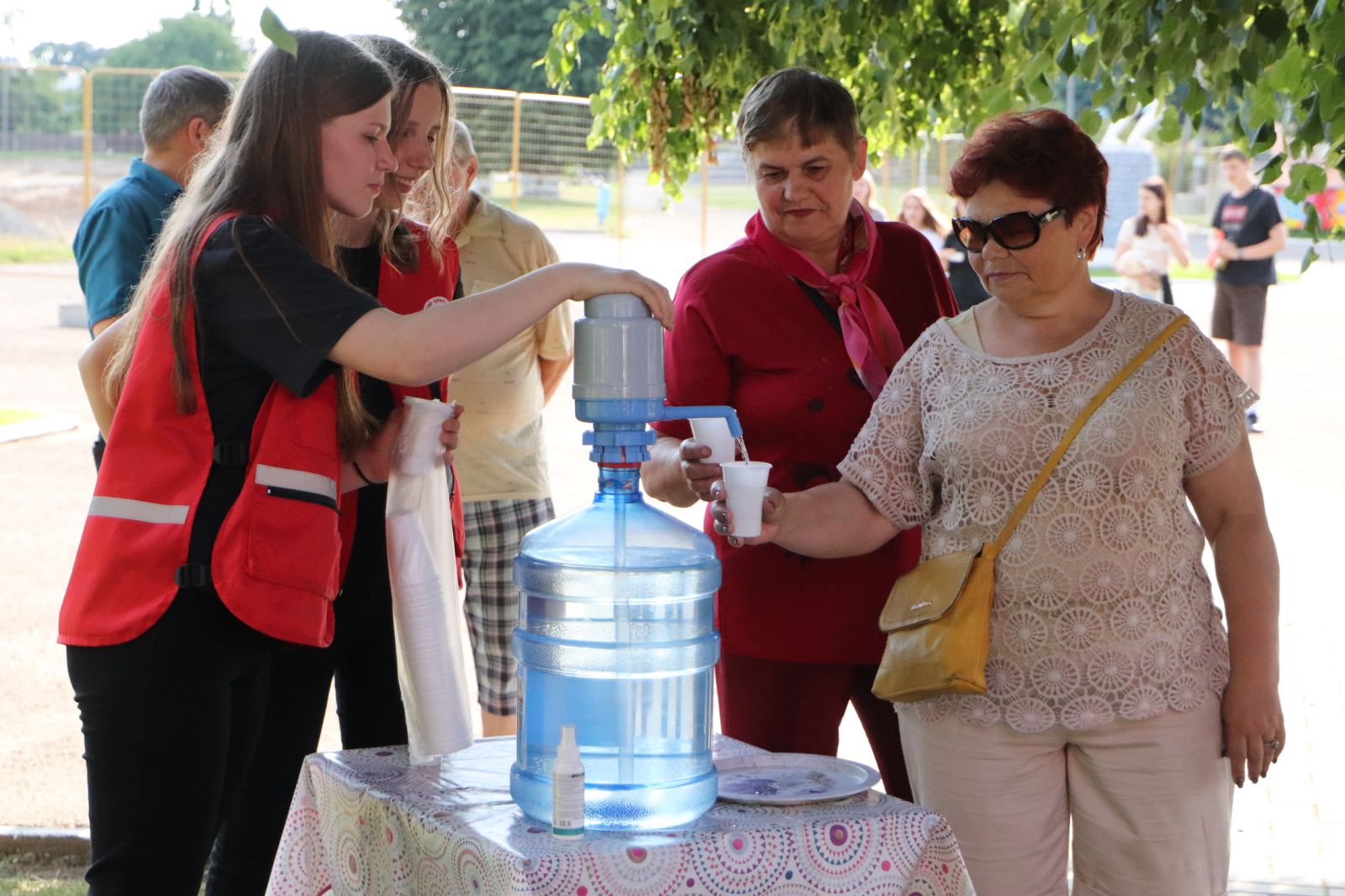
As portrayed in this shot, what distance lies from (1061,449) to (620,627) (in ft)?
2.63

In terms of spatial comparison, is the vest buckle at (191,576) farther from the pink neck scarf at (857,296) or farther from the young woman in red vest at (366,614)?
the pink neck scarf at (857,296)

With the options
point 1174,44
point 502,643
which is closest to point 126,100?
point 502,643

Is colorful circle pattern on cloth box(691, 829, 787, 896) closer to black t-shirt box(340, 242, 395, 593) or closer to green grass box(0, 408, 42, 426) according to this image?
black t-shirt box(340, 242, 395, 593)

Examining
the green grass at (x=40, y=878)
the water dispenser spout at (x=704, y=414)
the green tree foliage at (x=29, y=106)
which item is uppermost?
the green tree foliage at (x=29, y=106)

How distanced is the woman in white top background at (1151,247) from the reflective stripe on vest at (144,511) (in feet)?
34.4

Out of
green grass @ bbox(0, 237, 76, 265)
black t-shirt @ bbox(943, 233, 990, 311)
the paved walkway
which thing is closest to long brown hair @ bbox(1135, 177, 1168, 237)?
the paved walkway

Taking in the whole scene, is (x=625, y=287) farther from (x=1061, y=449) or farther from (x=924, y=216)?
(x=924, y=216)

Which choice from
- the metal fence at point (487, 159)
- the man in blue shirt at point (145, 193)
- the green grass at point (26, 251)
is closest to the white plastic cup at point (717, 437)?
the man in blue shirt at point (145, 193)

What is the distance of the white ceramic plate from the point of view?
1.89 m

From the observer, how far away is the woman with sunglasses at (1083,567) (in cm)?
235

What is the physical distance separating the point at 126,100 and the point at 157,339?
17358 mm

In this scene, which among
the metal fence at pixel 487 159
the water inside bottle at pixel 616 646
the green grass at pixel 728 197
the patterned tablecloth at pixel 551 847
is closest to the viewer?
the patterned tablecloth at pixel 551 847

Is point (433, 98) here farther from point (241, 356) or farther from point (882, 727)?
point (882, 727)

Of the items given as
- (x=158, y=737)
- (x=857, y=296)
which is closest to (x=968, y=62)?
(x=857, y=296)
